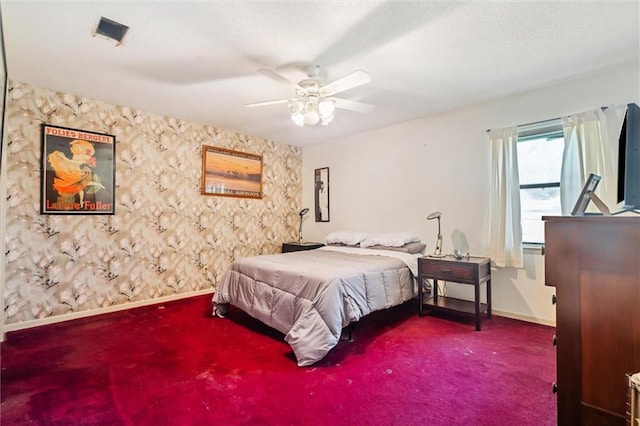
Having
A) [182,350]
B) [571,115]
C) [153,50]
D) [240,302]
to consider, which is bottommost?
[182,350]

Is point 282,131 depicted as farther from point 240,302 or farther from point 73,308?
point 73,308

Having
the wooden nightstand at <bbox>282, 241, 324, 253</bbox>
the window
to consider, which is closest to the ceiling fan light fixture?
the window

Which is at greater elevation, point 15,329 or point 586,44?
point 586,44

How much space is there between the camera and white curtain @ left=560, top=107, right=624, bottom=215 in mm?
2523

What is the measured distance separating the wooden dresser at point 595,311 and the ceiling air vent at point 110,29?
2.70m

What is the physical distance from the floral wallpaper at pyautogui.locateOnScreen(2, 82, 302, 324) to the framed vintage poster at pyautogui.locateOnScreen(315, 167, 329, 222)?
0.86m

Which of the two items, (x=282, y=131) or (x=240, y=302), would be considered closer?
(x=240, y=302)

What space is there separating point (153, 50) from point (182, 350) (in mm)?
2341

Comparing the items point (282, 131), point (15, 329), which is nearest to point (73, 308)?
point (15, 329)

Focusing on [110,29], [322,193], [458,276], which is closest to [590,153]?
[458,276]

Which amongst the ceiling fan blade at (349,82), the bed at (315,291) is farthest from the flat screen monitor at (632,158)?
the bed at (315,291)

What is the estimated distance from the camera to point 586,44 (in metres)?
2.21

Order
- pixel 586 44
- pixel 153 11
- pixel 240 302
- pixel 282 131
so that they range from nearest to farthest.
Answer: pixel 153 11 < pixel 586 44 < pixel 240 302 < pixel 282 131

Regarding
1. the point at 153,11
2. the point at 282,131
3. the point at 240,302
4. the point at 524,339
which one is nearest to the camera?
the point at 153,11
